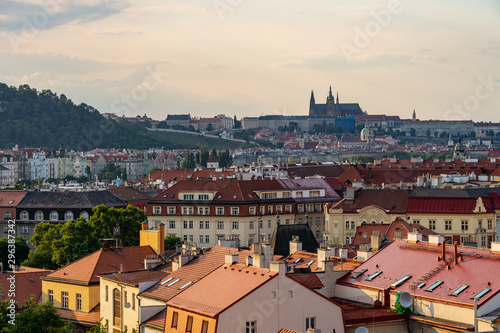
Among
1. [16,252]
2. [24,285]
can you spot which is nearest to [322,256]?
[24,285]

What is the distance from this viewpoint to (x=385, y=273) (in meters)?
27.3

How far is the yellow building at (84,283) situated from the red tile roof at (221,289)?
21.9ft

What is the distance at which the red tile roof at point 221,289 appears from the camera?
23.6 meters

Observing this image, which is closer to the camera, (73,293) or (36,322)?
(36,322)

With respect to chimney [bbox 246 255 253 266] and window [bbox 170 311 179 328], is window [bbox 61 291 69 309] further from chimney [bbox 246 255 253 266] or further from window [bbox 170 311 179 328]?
chimney [bbox 246 255 253 266]

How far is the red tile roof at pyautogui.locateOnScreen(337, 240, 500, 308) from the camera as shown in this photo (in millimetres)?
24406

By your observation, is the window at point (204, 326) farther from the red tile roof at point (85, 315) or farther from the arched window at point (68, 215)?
the arched window at point (68, 215)

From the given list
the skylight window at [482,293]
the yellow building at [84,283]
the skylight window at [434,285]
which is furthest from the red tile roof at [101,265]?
the skylight window at [482,293]

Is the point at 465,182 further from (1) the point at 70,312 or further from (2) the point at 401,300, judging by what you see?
(2) the point at 401,300

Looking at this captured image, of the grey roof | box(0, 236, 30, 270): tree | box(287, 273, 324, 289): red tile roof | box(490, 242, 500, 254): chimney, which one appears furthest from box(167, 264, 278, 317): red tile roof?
box(0, 236, 30, 270): tree

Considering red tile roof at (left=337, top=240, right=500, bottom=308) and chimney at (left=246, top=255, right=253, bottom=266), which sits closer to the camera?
red tile roof at (left=337, top=240, right=500, bottom=308)

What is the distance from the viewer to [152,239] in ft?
127

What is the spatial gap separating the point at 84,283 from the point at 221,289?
9297 millimetres

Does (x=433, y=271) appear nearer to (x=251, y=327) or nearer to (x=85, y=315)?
(x=251, y=327)
